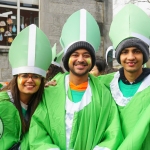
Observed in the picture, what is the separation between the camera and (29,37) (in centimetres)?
316

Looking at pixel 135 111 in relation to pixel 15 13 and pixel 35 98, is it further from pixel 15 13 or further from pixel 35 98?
pixel 15 13

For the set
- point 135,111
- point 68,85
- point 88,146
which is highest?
point 68,85

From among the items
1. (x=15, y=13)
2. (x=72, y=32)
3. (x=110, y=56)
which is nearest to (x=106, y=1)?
(x=15, y=13)

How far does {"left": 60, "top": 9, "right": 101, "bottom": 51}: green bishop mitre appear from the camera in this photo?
10.1 ft

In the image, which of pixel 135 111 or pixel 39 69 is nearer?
pixel 135 111

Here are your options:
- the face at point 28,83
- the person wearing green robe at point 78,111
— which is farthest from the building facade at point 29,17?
the person wearing green robe at point 78,111

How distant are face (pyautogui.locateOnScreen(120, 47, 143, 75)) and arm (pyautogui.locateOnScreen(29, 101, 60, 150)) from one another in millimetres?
800

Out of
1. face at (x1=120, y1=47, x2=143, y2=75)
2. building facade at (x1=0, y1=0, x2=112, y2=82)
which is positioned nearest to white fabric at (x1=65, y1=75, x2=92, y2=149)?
face at (x1=120, y1=47, x2=143, y2=75)

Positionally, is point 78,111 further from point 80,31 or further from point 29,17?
point 29,17

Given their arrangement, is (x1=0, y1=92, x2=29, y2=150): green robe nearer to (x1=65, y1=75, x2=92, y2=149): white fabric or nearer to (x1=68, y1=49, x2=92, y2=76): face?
(x1=65, y1=75, x2=92, y2=149): white fabric

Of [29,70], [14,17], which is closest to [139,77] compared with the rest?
[29,70]

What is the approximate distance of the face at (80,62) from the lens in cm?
296

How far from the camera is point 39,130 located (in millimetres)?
2932

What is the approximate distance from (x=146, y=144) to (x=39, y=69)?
1.13 metres
